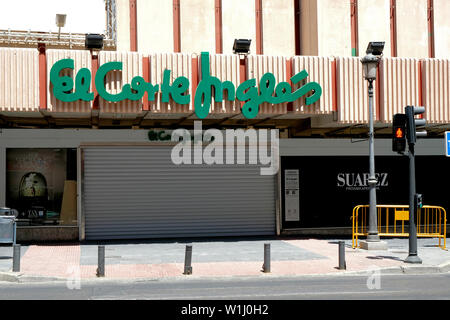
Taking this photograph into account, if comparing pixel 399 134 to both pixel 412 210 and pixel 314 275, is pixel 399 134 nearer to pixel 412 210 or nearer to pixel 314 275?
pixel 412 210

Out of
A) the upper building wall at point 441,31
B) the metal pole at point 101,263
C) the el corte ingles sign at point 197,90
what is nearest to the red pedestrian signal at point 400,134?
the el corte ingles sign at point 197,90

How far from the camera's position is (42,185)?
2211 centimetres

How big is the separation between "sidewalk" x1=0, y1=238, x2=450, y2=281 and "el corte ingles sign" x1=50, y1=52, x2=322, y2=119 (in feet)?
14.4

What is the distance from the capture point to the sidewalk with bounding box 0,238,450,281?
14859mm

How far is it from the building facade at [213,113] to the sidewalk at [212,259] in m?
1.79

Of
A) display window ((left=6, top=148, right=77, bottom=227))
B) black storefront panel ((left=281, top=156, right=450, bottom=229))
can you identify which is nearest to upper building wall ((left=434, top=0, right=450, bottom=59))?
black storefront panel ((left=281, top=156, right=450, bottom=229))

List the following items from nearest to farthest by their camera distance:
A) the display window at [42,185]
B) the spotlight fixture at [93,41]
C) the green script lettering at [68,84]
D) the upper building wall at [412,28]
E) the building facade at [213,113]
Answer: the green script lettering at [68,84] < the spotlight fixture at [93,41] < the building facade at [213,113] < the display window at [42,185] < the upper building wall at [412,28]

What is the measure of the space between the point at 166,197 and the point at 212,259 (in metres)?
6.08

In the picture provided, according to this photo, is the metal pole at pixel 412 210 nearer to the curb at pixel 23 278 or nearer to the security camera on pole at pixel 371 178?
the security camera on pole at pixel 371 178

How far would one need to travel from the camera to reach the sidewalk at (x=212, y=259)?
14.9m

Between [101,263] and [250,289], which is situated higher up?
[101,263]

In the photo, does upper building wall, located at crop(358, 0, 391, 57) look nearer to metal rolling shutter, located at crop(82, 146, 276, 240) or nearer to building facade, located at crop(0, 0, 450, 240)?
building facade, located at crop(0, 0, 450, 240)

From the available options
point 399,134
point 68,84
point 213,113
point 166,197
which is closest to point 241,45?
point 213,113
